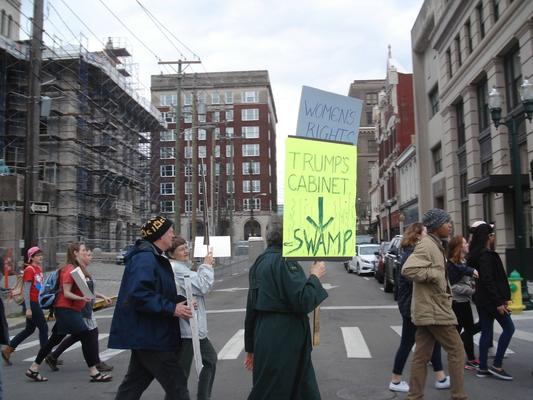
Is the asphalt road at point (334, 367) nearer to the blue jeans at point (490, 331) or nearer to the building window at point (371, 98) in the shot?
the blue jeans at point (490, 331)

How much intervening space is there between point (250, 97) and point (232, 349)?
282 ft

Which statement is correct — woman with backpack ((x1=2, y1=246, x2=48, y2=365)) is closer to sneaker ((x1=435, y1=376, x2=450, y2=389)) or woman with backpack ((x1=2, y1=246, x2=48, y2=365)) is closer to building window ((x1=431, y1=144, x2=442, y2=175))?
sneaker ((x1=435, y1=376, x2=450, y2=389))

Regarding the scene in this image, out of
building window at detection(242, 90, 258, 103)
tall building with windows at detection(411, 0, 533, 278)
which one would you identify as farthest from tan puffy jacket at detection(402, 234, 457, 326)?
building window at detection(242, 90, 258, 103)

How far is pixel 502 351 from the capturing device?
666cm

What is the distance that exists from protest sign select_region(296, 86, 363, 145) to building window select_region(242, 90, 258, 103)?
3509 inches

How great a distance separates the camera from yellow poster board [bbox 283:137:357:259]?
13.1 ft

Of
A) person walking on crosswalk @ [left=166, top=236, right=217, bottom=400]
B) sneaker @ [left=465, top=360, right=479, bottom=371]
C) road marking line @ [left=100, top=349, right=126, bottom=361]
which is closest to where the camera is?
person walking on crosswalk @ [left=166, top=236, right=217, bottom=400]

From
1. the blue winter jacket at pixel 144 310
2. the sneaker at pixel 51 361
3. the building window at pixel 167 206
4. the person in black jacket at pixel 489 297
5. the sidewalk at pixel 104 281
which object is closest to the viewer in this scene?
the blue winter jacket at pixel 144 310

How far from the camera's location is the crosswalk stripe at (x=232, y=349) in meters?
8.45

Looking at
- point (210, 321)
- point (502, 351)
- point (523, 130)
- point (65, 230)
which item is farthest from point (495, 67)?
point (65, 230)

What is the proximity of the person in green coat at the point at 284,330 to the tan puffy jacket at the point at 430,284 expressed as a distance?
5.23ft

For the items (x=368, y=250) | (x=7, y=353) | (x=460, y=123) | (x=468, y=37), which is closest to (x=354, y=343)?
(x=7, y=353)

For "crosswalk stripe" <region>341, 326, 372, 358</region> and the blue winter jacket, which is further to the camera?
"crosswalk stripe" <region>341, 326, 372, 358</region>

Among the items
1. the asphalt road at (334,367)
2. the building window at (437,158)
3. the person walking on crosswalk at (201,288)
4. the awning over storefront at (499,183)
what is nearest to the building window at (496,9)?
the awning over storefront at (499,183)
